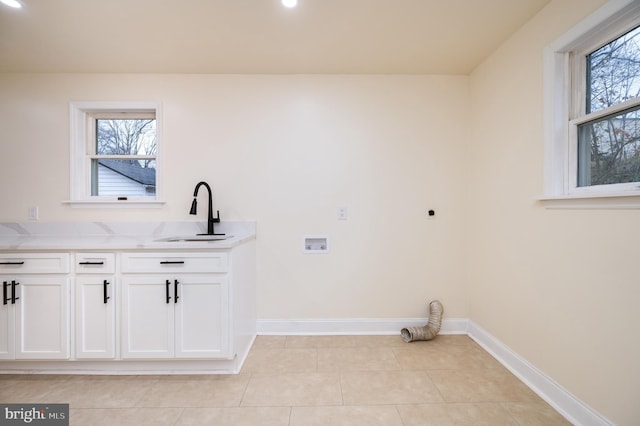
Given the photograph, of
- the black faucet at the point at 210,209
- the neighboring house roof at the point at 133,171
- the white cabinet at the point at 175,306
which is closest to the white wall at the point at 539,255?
the white cabinet at the point at 175,306

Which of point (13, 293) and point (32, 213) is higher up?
point (32, 213)

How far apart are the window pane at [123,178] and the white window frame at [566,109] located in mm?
3208

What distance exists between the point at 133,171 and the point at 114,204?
37 cm

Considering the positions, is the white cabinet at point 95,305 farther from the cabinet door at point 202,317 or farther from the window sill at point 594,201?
the window sill at point 594,201

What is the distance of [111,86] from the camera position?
260 cm

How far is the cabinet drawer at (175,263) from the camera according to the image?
1.98m

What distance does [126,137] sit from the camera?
2742 mm

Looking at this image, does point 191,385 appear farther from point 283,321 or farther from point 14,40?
point 14,40

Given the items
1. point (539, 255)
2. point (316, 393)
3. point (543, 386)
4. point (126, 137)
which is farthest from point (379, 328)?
point (126, 137)

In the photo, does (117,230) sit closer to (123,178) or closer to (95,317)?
(123,178)

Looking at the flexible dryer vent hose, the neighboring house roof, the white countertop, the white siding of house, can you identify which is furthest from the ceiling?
the flexible dryer vent hose

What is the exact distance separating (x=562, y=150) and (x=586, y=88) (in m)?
0.37

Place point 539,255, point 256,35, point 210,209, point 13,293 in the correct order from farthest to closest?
point 210,209 → point 256,35 → point 13,293 → point 539,255

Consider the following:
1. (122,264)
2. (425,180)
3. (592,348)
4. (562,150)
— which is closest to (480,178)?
(425,180)
